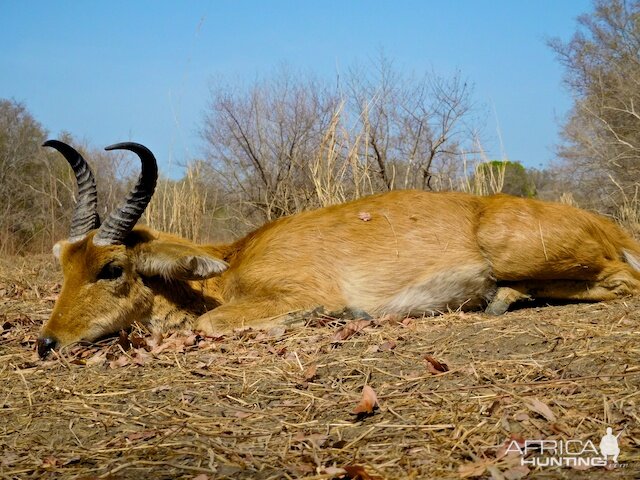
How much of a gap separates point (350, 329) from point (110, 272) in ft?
7.39

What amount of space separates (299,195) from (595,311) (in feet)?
26.3

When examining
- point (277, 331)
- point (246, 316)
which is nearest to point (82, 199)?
point (246, 316)

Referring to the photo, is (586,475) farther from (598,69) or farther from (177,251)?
(598,69)

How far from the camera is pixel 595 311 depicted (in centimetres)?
580

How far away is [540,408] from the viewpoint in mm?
3320

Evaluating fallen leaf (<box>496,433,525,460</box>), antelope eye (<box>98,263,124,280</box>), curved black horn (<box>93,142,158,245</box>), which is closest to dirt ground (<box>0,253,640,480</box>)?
fallen leaf (<box>496,433,525,460</box>)

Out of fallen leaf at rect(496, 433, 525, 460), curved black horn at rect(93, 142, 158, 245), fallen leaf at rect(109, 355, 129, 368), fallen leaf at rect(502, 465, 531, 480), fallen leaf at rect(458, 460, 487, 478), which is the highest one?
curved black horn at rect(93, 142, 158, 245)

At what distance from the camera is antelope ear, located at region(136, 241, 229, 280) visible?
5973mm

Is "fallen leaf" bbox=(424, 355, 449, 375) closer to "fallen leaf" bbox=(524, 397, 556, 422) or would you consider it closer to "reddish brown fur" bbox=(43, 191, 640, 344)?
"fallen leaf" bbox=(524, 397, 556, 422)

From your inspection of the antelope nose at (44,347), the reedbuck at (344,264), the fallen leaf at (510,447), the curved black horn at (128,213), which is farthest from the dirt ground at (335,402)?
the curved black horn at (128,213)

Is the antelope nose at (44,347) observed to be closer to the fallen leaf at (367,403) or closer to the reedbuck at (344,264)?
the reedbuck at (344,264)

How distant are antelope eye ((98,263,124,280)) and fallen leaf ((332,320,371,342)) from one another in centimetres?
210

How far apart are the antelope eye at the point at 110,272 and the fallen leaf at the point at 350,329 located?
2.10 metres

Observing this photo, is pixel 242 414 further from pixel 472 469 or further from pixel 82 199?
pixel 82 199
